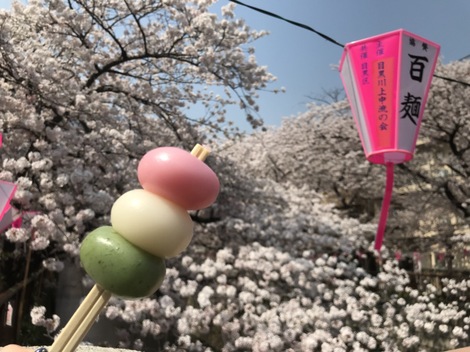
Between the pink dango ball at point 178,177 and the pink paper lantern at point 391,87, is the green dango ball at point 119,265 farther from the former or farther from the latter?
the pink paper lantern at point 391,87

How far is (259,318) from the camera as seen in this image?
641cm

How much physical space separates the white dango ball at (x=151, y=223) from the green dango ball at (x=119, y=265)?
0.11 ft

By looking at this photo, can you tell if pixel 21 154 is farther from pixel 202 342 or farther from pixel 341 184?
pixel 341 184

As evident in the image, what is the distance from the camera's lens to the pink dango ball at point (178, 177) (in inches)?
66.4

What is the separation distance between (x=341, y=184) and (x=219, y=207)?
8.03 metres

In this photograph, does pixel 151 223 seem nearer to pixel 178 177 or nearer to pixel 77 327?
pixel 178 177

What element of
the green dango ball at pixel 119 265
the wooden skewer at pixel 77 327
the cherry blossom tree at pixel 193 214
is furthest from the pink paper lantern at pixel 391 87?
the wooden skewer at pixel 77 327

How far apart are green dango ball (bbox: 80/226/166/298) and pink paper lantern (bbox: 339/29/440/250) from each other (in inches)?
141

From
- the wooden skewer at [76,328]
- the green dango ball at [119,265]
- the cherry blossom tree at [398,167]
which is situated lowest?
the wooden skewer at [76,328]

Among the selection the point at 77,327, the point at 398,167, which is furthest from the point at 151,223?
the point at 398,167

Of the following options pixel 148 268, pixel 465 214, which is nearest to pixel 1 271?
pixel 148 268

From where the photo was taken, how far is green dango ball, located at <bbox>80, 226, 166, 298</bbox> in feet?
5.43

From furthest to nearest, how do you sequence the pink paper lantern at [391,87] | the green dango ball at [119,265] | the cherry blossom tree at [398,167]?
the cherry blossom tree at [398,167], the pink paper lantern at [391,87], the green dango ball at [119,265]

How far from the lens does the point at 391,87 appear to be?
475 centimetres
